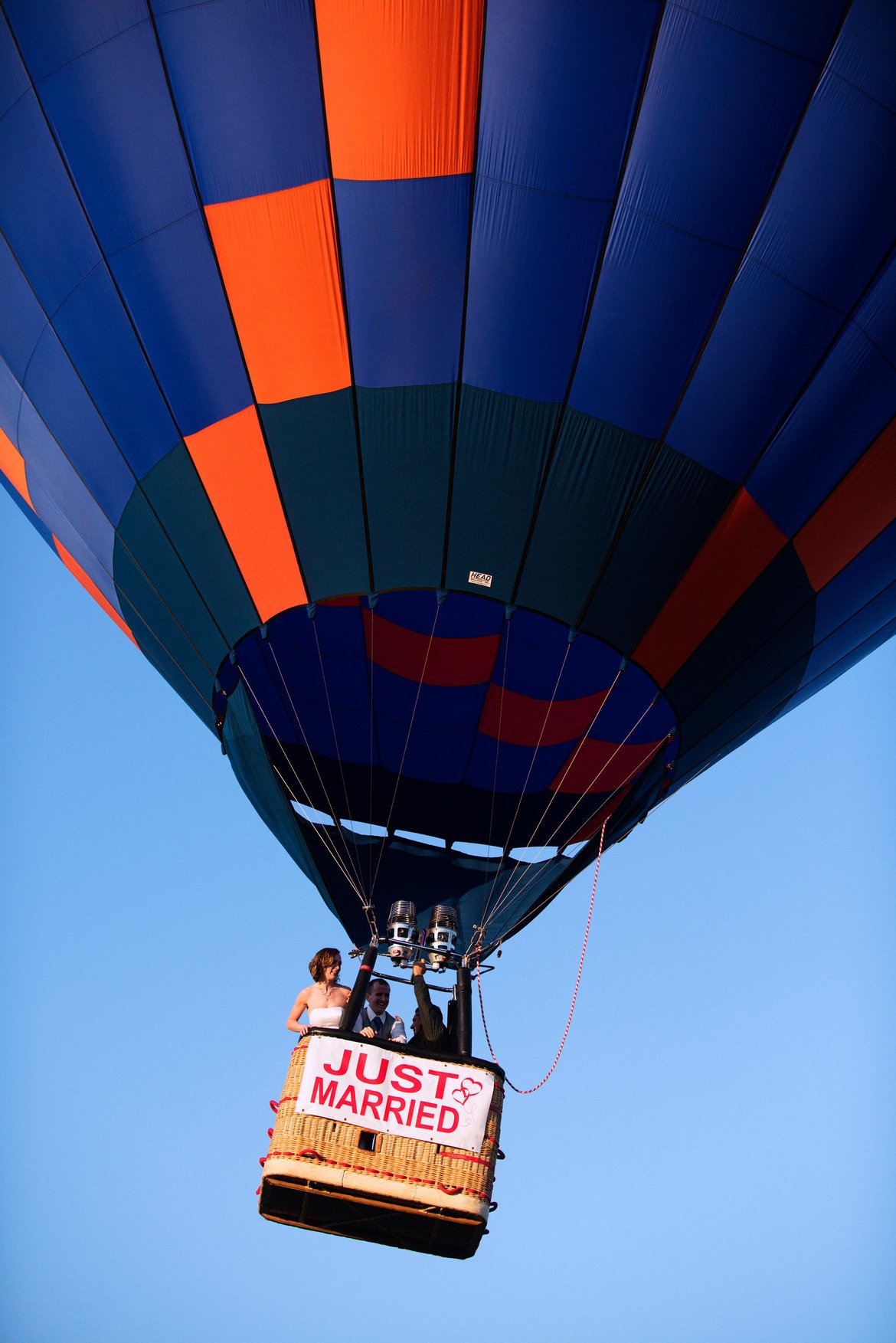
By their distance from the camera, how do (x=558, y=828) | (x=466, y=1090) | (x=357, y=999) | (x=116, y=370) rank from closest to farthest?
(x=466, y=1090) → (x=357, y=999) → (x=116, y=370) → (x=558, y=828)

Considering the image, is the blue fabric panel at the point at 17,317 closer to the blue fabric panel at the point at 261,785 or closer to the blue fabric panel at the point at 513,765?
the blue fabric panel at the point at 261,785

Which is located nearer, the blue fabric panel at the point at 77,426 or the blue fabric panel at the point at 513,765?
the blue fabric panel at the point at 77,426

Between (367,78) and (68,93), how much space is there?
1.16 meters

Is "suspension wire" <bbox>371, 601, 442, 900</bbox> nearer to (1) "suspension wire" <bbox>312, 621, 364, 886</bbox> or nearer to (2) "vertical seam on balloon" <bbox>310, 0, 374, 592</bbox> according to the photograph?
(1) "suspension wire" <bbox>312, 621, 364, 886</bbox>

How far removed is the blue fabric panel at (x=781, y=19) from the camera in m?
4.43

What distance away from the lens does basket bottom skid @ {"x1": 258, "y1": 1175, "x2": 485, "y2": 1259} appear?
13.3 feet

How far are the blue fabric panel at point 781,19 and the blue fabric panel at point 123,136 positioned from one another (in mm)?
1912

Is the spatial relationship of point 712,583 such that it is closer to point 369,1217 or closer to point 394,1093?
point 394,1093

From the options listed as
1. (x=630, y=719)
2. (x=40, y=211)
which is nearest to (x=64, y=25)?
(x=40, y=211)

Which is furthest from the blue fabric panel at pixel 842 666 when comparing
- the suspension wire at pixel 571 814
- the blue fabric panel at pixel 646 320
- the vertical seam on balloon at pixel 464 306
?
the vertical seam on balloon at pixel 464 306

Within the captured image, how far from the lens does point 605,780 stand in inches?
250

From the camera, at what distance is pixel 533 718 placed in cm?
623

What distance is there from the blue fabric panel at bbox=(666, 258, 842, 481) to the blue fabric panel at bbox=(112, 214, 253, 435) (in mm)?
1744

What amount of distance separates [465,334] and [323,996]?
2.45 meters
